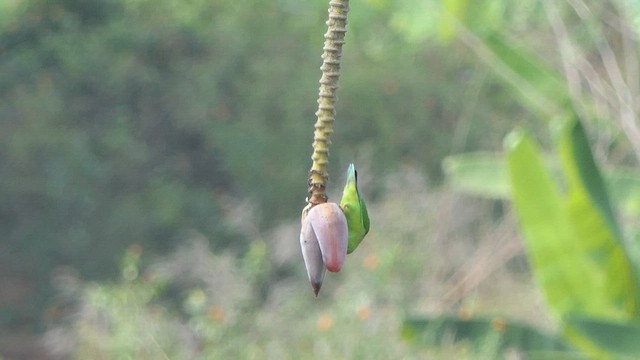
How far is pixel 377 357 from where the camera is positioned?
11.0ft

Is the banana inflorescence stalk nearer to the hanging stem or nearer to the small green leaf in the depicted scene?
the hanging stem

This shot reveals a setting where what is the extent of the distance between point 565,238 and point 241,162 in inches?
154

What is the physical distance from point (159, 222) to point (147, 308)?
200 cm

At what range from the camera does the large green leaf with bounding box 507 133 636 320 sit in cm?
261

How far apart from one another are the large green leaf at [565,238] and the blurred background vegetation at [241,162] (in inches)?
37.5

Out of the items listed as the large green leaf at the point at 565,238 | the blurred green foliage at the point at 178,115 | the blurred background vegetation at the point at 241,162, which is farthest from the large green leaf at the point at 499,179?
the blurred green foliage at the point at 178,115

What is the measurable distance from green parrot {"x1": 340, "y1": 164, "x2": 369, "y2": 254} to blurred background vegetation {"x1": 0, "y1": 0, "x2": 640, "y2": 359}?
9.47 ft

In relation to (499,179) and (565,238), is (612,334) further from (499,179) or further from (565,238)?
(499,179)

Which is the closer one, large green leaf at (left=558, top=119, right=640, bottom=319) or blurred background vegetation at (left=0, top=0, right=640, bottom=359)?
large green leaf at (left=558, top=119, right=640, bottom=319)

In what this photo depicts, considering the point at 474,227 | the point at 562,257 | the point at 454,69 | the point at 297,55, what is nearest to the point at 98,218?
the point at 297,55

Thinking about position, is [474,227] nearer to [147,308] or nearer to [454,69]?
[454,69]

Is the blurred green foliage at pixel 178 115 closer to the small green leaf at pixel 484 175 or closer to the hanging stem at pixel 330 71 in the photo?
the small green leaf at pixel 484 175

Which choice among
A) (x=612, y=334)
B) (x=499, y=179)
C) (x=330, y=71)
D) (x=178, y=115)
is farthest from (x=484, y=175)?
(x=178, y=115)

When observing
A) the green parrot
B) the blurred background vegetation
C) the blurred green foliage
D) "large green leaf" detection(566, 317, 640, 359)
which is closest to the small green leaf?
the blurred background vegetation
